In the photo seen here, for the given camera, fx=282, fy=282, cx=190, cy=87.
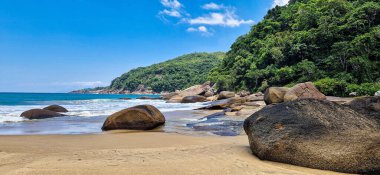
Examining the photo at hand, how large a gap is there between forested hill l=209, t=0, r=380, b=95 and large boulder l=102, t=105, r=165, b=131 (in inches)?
961

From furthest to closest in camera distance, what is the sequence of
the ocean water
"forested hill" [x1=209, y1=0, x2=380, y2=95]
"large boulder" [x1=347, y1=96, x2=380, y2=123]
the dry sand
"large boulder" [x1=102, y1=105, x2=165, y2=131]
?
"forested hill" [x1=209, y1=0, x2=380, y2=95], "large boulder" [x1=102, y1=105, x2=165, y2=131], the ocean water, "large boulder" [x1=347, y1=96, x2=380, y2=123], the dry sand

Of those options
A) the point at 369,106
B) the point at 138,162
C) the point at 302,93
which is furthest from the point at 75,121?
the point at 302,93

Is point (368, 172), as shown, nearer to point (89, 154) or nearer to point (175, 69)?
point (89, 154)

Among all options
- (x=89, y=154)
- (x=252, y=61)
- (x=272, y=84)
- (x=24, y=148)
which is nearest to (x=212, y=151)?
(x=89, y=154)

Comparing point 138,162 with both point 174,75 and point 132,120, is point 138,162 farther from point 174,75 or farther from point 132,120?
point 174,75

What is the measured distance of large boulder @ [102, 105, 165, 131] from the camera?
11.0 m

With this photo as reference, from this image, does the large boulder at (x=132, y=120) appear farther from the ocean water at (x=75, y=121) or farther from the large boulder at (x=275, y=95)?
the large boulder at (x=275, y=95)

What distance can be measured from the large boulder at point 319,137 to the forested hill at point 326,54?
2705 cm

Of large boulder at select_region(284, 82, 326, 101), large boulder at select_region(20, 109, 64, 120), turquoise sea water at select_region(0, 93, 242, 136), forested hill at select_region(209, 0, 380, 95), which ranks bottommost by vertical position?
turquoise sea water at select_region(0, 93, 242, 136)

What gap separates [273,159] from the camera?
518 centimetres

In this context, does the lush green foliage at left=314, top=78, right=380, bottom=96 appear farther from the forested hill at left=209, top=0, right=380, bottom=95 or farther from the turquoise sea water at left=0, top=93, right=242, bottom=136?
the turquoise sea water at left=0, top=93, right=242, bottom=136

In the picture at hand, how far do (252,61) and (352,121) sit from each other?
5668 cm

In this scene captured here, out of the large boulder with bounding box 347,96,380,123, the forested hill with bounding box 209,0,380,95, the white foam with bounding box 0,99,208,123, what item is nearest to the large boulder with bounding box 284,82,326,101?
the white foam with bounding box 0,99,208,123

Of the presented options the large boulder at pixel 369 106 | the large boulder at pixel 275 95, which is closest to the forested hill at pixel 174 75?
the large boulder at pixel 275 95
